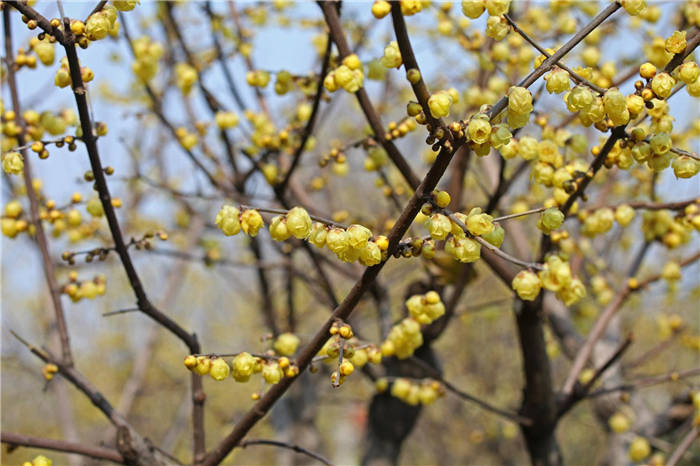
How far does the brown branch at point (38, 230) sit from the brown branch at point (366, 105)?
1303 mm

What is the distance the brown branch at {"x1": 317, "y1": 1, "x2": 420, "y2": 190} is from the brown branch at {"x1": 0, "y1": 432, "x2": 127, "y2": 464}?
1491 millimetres

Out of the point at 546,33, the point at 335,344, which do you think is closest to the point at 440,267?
the point at 335,344

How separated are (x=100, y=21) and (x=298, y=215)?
0.73 metres

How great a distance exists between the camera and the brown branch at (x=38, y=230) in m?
2.49

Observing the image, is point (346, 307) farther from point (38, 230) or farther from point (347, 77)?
point (38, 230)

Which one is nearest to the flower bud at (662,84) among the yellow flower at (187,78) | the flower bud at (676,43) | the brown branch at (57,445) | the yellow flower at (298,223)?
the flower bud at (676,43)

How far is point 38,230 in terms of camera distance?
254 centimetres

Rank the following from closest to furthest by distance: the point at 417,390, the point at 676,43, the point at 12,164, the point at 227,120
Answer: the point at 676,43
the point at 12,164
the point at 417,390
the point at 227,120

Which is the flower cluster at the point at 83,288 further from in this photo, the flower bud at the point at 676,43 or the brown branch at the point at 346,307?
the flower bud at the point at 676,43

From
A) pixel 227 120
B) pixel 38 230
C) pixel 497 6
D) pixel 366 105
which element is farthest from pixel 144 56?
pixel 497 6

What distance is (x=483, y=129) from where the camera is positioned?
141 cm

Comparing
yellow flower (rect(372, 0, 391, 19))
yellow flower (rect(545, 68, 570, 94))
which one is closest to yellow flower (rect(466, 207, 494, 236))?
yellow flower (rect(545, 68, 570, 94))

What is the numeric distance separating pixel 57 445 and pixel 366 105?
1.64 meters

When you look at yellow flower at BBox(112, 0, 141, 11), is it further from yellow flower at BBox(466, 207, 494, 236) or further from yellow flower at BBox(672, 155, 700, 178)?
yellow flower at BBox(672, 155, 700, 178)
